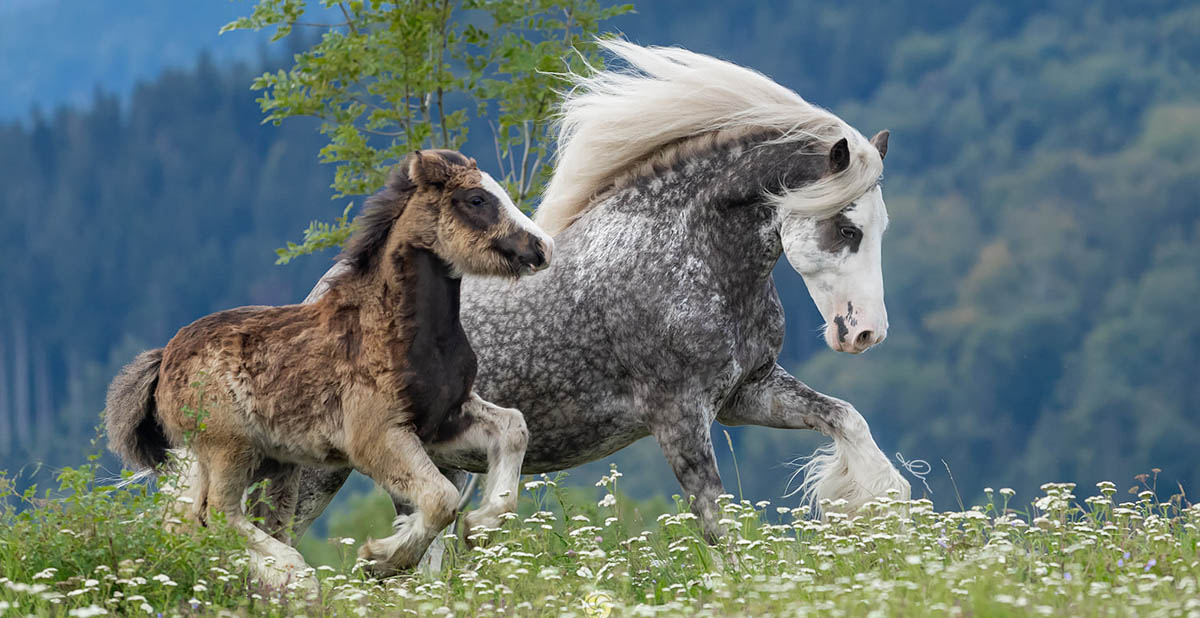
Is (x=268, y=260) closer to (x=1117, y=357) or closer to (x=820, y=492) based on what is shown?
(x=1117, y=357)

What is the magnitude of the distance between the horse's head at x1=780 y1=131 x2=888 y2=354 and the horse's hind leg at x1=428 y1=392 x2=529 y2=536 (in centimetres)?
159

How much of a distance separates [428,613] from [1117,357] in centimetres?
7419

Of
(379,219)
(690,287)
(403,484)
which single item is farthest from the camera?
(690,287)

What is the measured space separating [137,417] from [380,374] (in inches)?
48.9

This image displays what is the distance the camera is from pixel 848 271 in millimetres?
7023

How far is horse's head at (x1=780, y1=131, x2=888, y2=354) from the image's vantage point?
22.8ft

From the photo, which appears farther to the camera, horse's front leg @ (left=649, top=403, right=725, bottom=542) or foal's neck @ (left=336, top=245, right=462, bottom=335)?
horse's front leg @ (left=649, top=403, right=725, bottom=542)

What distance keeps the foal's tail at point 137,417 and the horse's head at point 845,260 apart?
293cm

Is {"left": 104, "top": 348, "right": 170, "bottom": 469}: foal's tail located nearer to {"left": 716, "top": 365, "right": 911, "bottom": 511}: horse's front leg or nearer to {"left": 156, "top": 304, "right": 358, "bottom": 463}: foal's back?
{"left": 156, "top": 304, "right": 358, "bottom": 463}: foal's back

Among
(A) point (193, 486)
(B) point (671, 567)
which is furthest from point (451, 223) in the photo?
(B) point (671, 567)

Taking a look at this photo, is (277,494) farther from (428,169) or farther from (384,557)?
(428,169)

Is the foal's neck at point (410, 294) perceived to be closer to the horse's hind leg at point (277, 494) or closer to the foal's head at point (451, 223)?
the foal's head at point (451, 223)

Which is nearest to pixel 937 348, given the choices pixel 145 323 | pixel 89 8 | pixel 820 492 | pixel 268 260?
pixel 268 260

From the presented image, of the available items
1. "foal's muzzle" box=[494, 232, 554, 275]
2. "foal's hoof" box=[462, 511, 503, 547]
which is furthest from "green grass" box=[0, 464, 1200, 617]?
"foal's muzzle" box=[494, 232, 554, 275]
